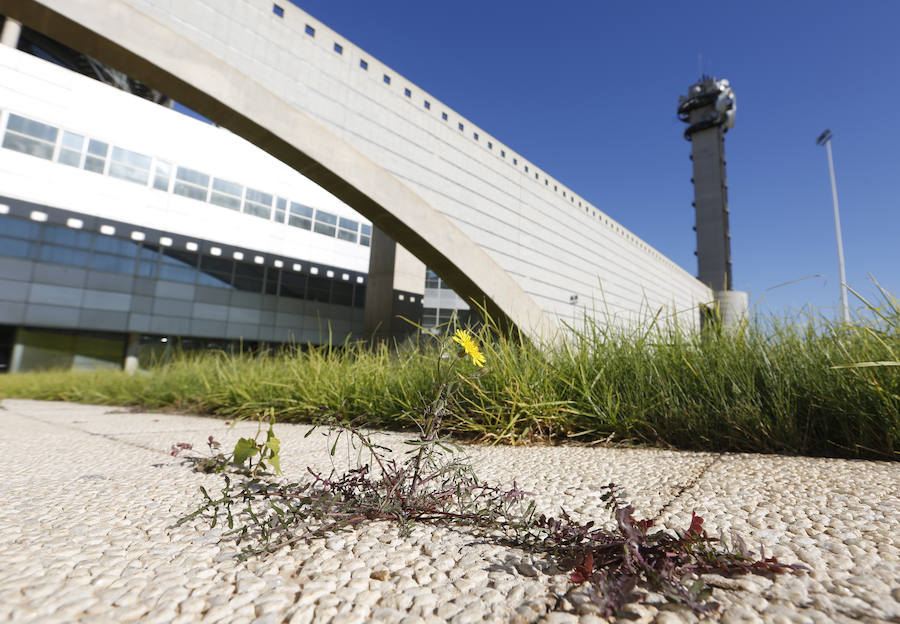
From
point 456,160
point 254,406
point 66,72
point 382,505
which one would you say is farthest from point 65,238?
point 382,505

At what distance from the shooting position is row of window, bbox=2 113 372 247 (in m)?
17.2

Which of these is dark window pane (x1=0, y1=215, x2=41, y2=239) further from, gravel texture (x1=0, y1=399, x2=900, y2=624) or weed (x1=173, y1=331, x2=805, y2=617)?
weed (x1=173, y1=331, x2=805, y2=617)

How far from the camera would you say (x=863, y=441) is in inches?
83.3

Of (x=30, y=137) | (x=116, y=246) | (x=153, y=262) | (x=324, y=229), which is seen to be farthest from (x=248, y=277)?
(x=30, y=137)

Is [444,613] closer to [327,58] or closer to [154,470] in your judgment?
[154,470]

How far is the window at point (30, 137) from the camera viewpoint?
1666 centimetres

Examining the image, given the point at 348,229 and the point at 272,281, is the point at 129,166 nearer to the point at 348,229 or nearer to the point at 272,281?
the point at 272,281

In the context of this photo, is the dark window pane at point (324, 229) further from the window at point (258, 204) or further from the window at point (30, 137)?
the window at point (30, 137)

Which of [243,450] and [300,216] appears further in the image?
[300,216]

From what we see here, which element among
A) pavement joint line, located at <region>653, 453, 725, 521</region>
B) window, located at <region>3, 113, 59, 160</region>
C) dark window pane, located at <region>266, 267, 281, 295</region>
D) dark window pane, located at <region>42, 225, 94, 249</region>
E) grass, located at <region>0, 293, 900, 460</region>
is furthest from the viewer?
dark window pane, located at <region>266, 267, 281, 295</region>

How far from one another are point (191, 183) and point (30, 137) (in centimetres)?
562

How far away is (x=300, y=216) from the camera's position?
24.9 m

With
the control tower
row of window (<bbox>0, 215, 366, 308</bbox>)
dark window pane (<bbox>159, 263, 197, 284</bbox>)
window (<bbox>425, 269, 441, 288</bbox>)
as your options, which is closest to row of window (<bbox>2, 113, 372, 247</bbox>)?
row of window (<bbox>0, 215, 366, 308</bbox>)

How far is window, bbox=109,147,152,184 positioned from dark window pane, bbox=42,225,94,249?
9.33 feet
